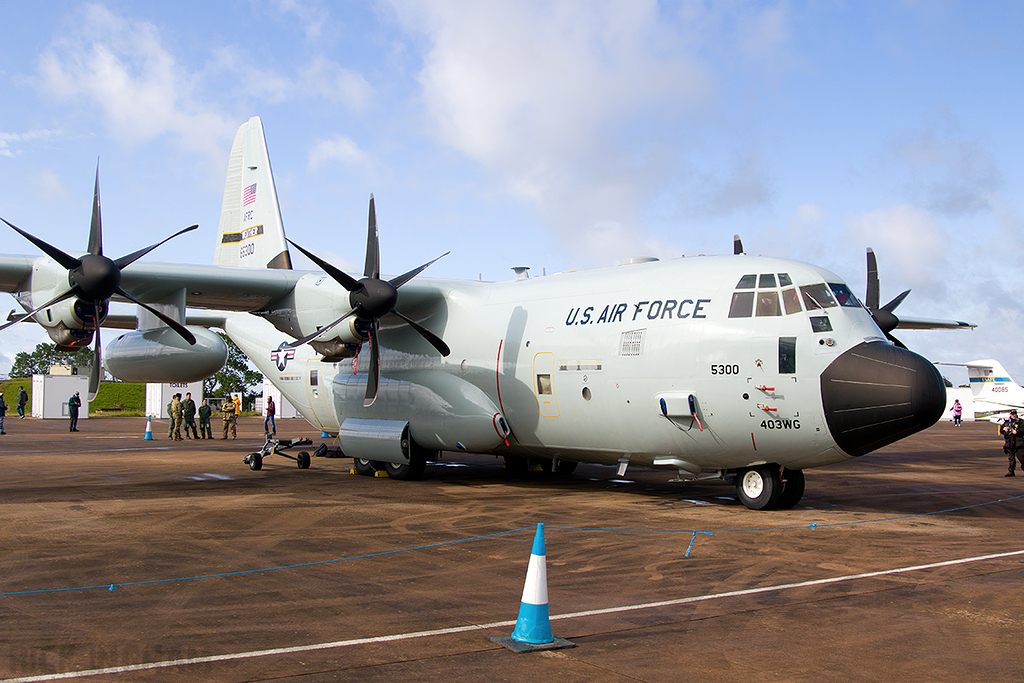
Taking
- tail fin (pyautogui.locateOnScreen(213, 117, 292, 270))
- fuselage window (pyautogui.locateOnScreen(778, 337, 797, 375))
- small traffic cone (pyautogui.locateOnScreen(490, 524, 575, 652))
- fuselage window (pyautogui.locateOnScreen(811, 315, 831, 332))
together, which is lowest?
small traffic cone (pyautogui.locateOnScreen(490, 524, 575, 652))

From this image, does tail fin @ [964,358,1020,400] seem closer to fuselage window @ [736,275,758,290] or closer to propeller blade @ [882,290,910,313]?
propeller blade @ [882,290,910,313]

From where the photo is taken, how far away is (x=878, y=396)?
10680 millimetres

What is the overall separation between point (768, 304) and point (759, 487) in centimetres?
283

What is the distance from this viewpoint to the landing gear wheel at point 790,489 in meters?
12.4

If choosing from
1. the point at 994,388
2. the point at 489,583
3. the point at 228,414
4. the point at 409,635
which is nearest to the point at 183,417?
the point at 228,414

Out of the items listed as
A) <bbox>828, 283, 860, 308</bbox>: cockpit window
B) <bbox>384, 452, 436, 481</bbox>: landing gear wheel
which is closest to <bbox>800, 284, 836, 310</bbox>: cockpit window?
<bbox>828, 283, 860, 308</bbox>: cockpit window

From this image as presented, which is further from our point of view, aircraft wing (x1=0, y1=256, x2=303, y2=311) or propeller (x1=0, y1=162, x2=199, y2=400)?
aircraft wing (x1=0, y1=256, x2=303, y2=311)

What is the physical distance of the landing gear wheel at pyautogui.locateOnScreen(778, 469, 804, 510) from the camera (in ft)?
40.6

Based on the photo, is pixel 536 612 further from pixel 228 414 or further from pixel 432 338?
pixel 228 414

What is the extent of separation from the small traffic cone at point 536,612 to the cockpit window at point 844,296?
782cm

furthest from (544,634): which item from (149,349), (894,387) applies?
(149,349)

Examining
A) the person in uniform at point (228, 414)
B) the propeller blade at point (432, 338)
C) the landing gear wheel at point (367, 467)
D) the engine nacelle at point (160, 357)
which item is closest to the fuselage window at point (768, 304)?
the propeller blade at point (432, 338)

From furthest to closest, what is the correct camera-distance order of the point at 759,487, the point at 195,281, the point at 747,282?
the point at 195,281 → the point at 759,487 → the point at 747,282

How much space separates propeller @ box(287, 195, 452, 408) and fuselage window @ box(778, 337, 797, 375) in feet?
22.0
